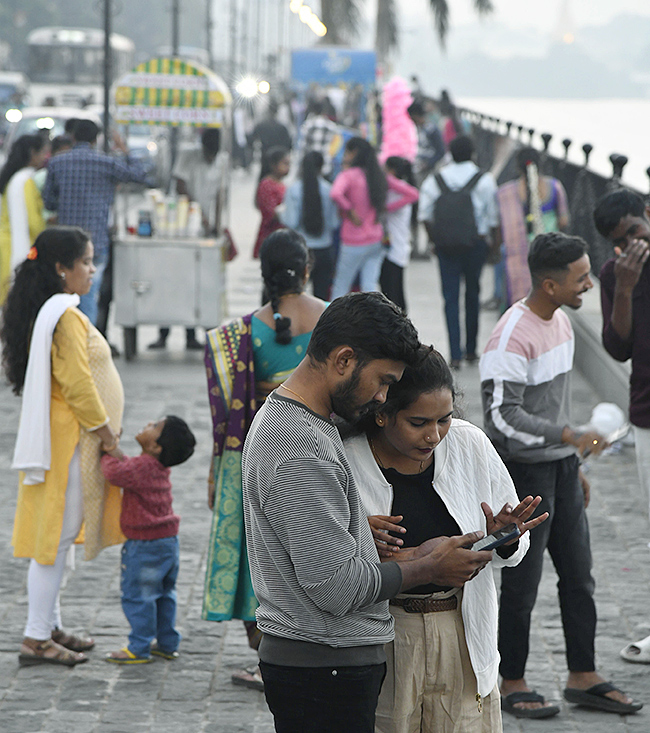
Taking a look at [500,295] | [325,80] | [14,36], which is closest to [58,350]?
[500,295]

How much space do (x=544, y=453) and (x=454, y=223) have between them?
19.1 ft

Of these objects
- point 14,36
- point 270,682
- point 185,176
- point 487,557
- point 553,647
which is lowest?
point 553,647

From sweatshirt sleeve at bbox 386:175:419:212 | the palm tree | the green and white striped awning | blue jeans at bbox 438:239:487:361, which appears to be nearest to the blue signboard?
the palm tree

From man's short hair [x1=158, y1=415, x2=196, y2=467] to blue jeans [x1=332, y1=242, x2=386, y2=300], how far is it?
18.4 ft

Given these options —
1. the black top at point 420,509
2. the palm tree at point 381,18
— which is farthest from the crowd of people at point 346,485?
the palm tree at point 381,18

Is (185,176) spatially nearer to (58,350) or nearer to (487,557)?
(58,350)

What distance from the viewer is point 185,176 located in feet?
36.2

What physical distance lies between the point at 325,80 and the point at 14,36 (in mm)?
52177

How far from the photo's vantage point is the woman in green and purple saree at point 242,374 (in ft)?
14.3

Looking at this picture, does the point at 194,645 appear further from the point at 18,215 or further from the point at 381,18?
the point at 381,18

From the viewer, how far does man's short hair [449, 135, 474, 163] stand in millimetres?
9891

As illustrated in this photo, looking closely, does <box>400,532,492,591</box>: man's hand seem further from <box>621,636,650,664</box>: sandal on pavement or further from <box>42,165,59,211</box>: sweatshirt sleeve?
<box>42,165,59,211</box>: sweatshirt sleeve

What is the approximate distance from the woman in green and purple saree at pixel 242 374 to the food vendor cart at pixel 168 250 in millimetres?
5887

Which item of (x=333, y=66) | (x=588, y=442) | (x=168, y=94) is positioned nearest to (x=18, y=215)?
(x=168, y=94)
